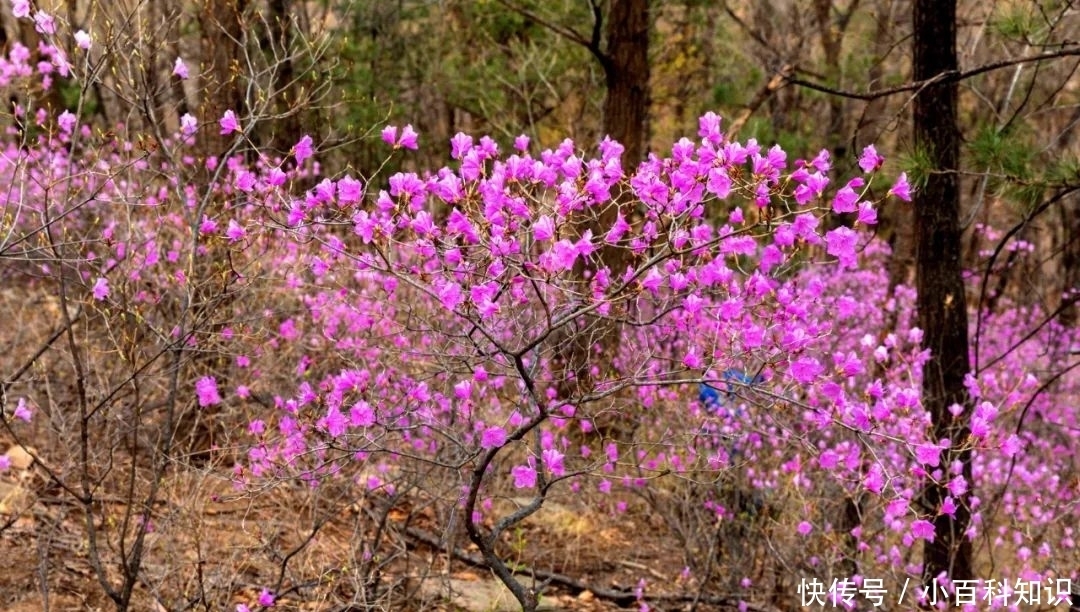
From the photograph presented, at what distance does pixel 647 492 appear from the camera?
5.85 m

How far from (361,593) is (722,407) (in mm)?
2312

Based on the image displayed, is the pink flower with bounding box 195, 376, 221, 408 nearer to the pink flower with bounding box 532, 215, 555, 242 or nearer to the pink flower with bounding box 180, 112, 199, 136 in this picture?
the pink flower with bounding box 180, 112, 199, 136

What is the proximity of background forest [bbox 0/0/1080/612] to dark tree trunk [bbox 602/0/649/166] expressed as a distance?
3 centimetres

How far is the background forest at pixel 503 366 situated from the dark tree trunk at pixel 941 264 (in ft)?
0.05

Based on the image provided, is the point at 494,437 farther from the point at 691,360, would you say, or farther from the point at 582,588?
the point at 582,588

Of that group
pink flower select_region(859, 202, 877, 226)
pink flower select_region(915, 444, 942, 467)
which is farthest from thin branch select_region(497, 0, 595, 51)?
pink flower select_region(915, 444, 942, 467)

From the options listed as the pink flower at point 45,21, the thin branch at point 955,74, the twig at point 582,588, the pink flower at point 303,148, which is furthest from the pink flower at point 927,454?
the pink flower at point 45,21

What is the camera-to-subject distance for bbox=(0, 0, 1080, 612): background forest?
280 cm

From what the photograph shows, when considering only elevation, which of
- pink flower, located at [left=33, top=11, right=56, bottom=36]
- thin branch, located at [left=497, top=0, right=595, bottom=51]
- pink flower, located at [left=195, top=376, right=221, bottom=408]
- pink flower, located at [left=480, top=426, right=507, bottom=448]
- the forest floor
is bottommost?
the forest floor

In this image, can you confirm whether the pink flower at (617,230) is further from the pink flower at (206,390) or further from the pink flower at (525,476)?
the pink flower at (206,390)

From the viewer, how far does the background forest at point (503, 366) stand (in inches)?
110

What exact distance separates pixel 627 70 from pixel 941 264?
339 cm

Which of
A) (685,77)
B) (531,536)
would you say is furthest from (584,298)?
(685,77)

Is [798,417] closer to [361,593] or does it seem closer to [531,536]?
[531,536]
